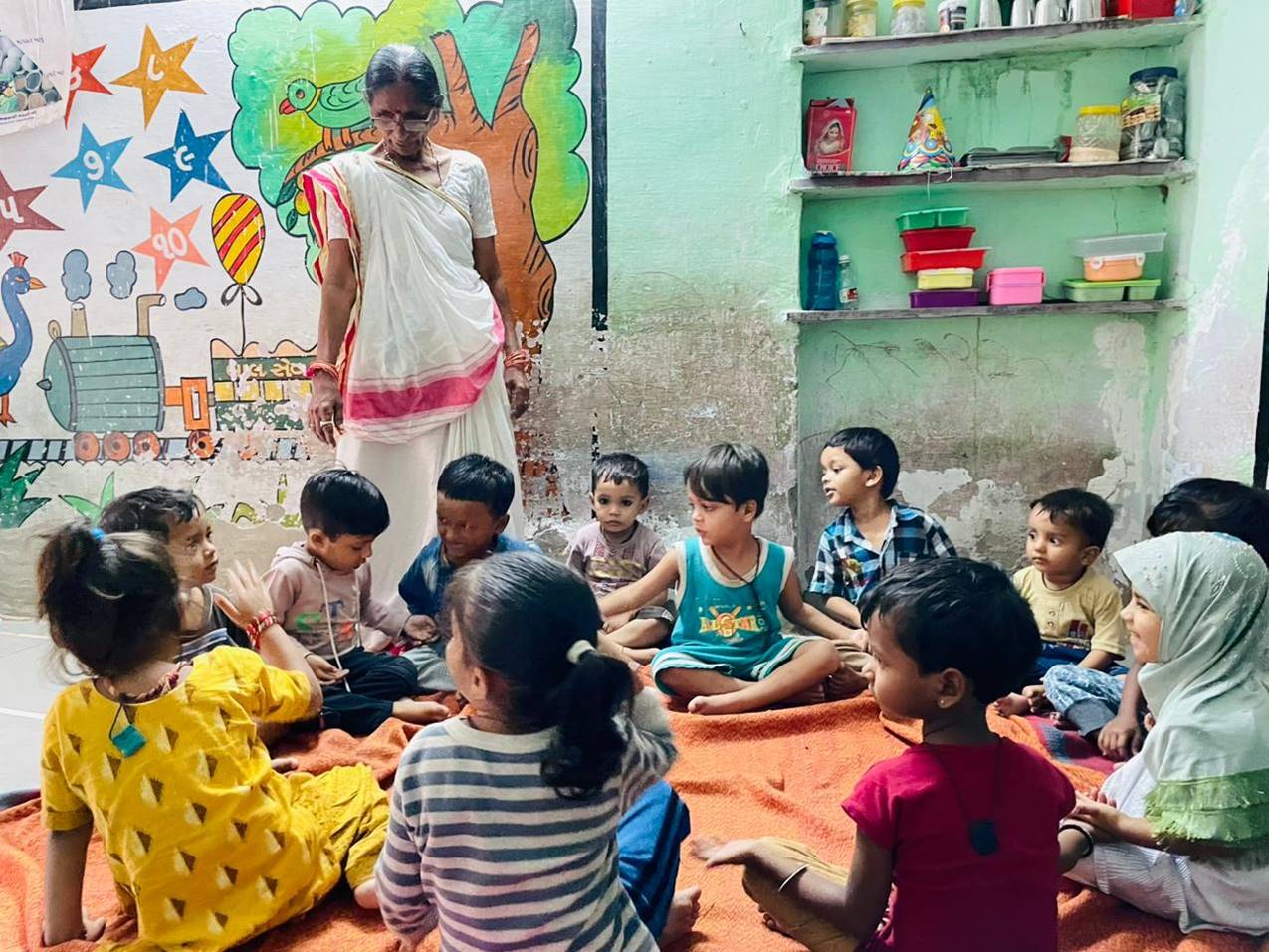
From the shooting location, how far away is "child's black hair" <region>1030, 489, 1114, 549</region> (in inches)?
116

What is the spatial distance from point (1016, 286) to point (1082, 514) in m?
1.16

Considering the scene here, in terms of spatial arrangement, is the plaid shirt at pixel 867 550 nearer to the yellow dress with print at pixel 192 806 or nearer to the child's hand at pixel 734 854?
the child's hand at pixel 734 854

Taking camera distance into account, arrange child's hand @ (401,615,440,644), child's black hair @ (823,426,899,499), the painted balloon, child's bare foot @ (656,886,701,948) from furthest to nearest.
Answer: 1. the painted balloon
2. child's black hair @ (823,426,899,499)
3. child's hand @ (401,615,440,644)
4. child's bare foot @ (656,886,701,948)

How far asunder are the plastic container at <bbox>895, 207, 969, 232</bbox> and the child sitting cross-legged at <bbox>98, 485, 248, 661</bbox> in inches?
109

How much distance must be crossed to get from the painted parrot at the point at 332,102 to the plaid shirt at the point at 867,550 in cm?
260

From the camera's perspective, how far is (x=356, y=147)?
4.05 m

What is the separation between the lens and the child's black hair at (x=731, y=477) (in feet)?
9.14

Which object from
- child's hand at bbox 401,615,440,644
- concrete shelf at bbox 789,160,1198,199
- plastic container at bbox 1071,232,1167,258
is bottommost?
child's hand at bbox 401,615,440,644

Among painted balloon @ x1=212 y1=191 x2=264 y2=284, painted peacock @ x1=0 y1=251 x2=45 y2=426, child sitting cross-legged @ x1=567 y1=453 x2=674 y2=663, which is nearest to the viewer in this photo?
child sitting cross-legged @ x1=567 y1=453 x2=674 y2=663

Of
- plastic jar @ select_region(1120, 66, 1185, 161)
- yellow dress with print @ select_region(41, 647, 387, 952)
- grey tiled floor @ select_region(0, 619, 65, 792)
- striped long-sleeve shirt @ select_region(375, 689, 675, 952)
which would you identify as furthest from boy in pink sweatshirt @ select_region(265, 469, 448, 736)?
plastic jar @ select_region(1120, 66, 1185, 161)

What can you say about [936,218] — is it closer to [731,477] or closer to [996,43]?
[996,43]

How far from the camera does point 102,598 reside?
1432 millimetres

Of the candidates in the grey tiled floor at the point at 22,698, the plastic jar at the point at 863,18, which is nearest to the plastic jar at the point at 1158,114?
the plastic jar at the point at 863,18

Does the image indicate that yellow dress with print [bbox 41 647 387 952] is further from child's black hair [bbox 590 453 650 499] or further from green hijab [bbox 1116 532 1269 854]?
child's black hair [bbox 590 453 650 499]
